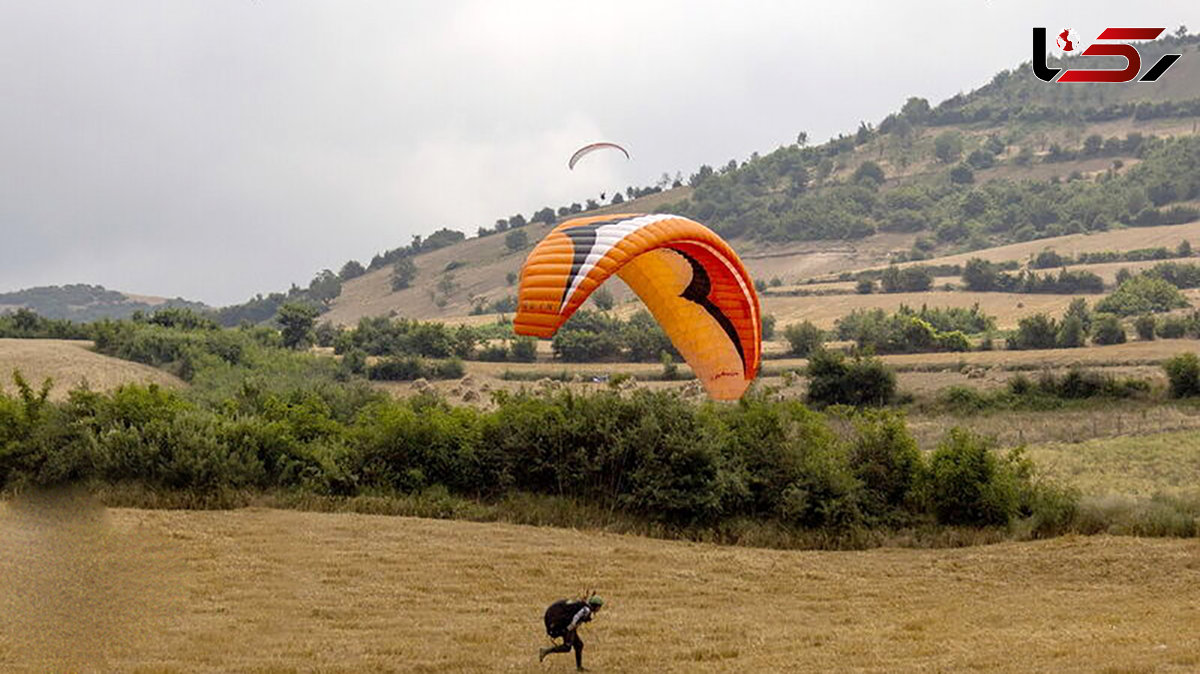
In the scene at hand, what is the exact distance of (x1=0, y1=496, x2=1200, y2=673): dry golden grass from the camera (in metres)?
15.7

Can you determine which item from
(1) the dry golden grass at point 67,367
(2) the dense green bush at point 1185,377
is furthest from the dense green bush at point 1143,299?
(1) the dry golden grass at point 67,367

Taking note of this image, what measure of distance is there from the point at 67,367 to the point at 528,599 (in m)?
45.1

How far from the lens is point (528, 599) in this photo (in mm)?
20000

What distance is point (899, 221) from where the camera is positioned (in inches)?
6855

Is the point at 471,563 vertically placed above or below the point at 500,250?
below

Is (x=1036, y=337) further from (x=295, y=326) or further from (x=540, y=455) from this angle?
(x=540, y=455)

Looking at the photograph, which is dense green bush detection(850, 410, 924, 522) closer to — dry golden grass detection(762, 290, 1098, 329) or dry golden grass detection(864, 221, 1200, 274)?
dry golden grass detection(762, 290, 1098, 329)

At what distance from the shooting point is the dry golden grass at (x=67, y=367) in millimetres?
54900

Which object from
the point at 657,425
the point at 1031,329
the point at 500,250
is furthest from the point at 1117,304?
the point at 500,250

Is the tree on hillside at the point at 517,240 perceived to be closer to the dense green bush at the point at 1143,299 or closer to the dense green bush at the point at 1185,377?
the dense green bush at the point at 1143,299

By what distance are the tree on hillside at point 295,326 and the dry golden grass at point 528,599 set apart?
53176 mm

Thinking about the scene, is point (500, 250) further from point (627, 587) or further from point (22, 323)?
point (627, 587)

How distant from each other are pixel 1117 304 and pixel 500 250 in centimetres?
10141

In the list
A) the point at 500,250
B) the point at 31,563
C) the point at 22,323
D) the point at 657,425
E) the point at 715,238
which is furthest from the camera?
the point at 500,250
